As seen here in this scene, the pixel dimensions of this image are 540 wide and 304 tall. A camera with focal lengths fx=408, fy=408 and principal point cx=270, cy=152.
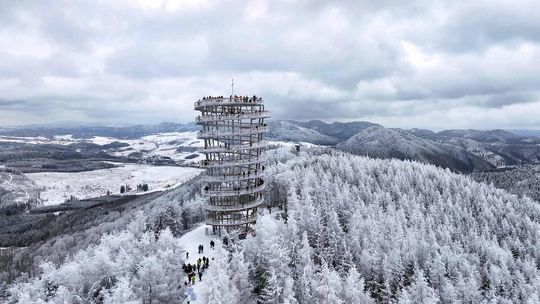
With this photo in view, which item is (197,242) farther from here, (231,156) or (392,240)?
(392,240)

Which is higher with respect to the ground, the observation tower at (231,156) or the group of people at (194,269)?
the observation tower at (231,156)

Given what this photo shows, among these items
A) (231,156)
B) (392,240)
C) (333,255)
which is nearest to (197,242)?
(231,156)

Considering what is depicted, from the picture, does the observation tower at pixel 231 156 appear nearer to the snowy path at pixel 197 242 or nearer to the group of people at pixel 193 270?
the snowy path at pixel 197 242

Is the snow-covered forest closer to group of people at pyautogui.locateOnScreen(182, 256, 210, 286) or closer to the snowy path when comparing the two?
group of people at pyautogui.locateOnScreen(182, 256, 210, 286)

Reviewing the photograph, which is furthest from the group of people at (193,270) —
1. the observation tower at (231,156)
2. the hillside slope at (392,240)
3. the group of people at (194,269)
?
the observation tower at (231,156)

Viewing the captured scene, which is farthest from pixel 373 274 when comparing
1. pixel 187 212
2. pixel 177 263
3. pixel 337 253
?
pixel 187 212

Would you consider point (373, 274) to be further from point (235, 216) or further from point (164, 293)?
point (164, 293)
